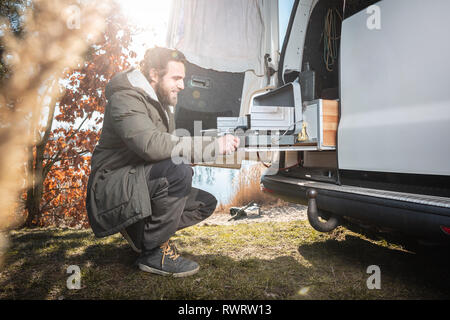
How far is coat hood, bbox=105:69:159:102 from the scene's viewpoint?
160 centimetres

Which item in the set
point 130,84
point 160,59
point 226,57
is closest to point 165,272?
point 130,84

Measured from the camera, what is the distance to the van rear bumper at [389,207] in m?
1.20

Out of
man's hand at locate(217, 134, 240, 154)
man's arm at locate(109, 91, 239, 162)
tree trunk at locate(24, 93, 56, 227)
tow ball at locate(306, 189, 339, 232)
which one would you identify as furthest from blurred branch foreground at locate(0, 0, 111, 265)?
tow ball at locate(306, 189, 339, 232)

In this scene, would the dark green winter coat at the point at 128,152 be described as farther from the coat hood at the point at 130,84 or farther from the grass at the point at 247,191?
the grass at the point at 247,191

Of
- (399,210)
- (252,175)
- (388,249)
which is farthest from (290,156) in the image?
(252,175)

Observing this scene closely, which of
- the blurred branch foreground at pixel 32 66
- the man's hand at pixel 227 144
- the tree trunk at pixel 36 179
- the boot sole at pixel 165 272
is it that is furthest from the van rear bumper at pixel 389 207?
the tree trunk at pixel 36 179

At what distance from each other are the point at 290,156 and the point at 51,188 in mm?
3318

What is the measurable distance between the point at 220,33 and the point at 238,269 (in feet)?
7.19

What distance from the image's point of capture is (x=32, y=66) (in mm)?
2928

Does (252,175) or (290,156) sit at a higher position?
(290,156)

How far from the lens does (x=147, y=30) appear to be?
3.72m

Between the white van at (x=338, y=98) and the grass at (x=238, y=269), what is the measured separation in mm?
324
